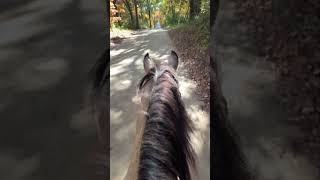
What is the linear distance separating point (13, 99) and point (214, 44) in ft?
1.70

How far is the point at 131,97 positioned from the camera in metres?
1.04

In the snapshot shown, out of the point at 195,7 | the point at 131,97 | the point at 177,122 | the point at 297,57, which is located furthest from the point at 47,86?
the point at 297,57

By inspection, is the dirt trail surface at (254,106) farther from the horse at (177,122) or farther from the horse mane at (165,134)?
the horse mane at (165,134)

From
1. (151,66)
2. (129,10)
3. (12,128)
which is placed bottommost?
(12,128)

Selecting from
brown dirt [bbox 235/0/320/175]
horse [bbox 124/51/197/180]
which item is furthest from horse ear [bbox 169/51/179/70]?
brown dirt [bbox 235/0/320/175]

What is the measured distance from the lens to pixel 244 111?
0.98 metres

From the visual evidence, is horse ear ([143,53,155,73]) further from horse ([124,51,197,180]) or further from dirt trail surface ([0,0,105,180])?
dirt trail surface ([0,0,105,180])

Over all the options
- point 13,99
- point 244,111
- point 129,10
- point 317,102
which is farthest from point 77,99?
point 317,102

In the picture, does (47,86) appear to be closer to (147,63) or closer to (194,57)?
(147,63)

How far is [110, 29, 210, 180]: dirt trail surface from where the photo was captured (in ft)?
3.26

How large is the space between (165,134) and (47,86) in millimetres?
308

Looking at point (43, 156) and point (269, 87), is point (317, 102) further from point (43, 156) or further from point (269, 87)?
point (43, 156)

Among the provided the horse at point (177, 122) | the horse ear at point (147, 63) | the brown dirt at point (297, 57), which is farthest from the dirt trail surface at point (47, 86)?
the brown dirt at point (297, 57)

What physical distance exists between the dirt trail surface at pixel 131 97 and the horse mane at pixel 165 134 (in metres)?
0.03
